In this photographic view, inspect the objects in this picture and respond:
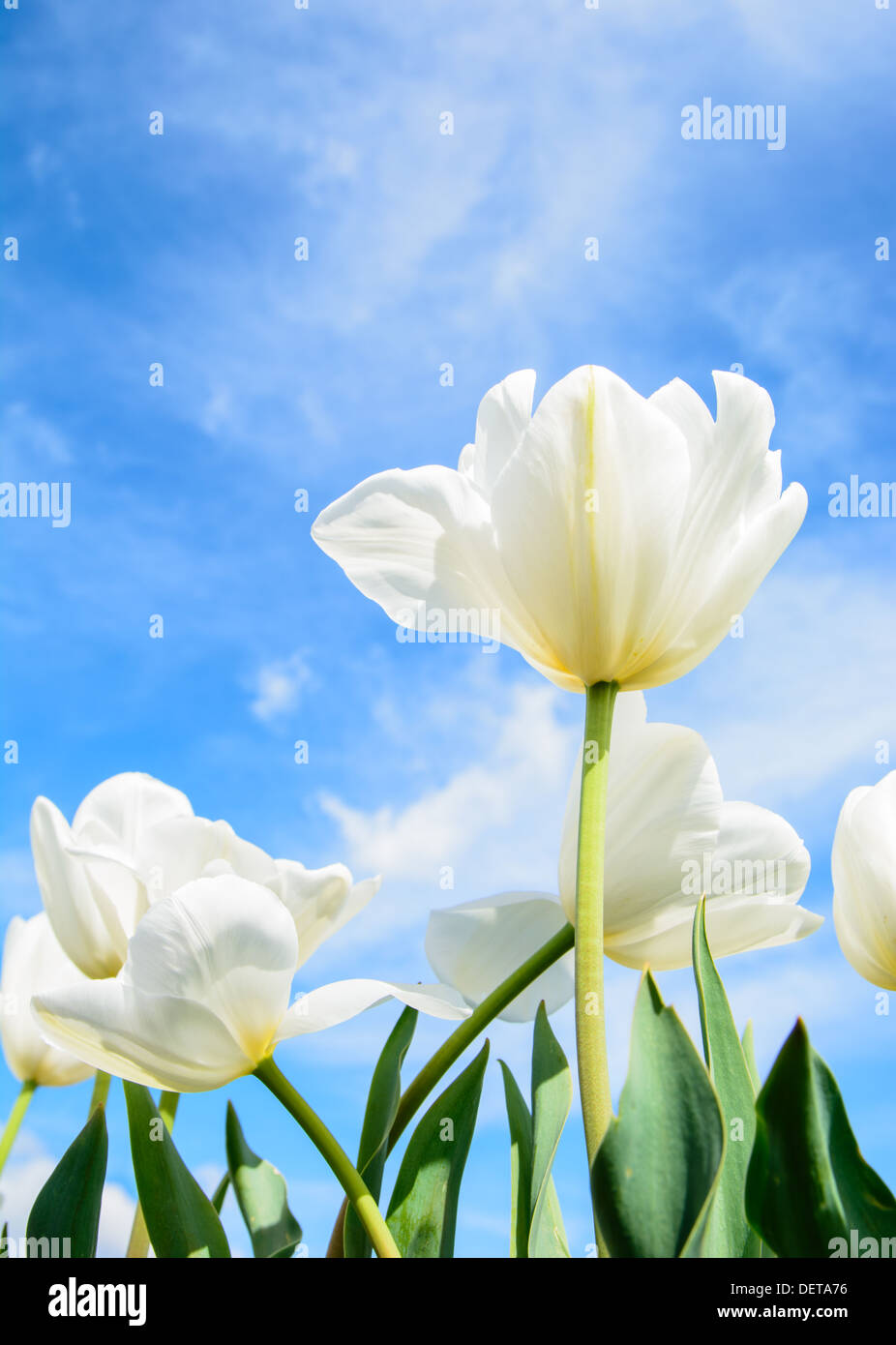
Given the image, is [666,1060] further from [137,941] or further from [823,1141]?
[137,941]

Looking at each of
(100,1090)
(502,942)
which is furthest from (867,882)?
(100,1090)

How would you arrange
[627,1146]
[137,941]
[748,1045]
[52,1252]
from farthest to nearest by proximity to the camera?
1. [748,1045]
2. [52,1252]
3. [137,941]
4. [627,1146]

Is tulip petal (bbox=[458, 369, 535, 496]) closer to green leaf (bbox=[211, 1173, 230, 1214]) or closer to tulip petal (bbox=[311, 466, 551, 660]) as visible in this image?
tulip petal (bbox=[311, 466, 551, 660])

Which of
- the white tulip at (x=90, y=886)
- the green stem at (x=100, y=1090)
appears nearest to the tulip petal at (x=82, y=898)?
the white tulip at (x=90, y=886)

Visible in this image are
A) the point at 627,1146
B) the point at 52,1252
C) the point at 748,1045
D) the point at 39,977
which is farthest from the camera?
the point at 39,977

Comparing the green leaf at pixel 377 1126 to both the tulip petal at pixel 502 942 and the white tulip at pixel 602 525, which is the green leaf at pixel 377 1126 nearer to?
the tulip petal at pixel 502 942

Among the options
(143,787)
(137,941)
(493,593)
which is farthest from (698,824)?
(143,787)
